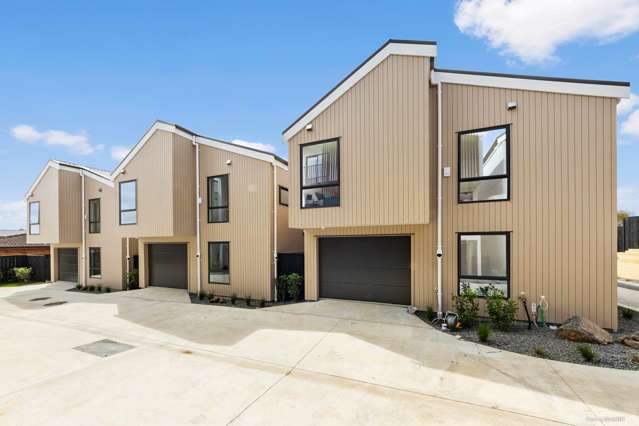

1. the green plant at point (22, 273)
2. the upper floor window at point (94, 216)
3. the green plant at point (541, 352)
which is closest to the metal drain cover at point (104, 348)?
the green plant at point (541, 352)

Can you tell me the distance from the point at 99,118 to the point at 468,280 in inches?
595

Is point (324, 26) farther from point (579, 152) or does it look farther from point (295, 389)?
point (295, 389)

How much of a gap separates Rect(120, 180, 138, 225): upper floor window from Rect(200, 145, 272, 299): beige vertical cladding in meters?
3.13

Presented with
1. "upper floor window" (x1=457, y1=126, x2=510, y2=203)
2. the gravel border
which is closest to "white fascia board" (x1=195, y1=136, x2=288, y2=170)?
"upper floor window" (x1=457, y1=126, x2=510, y2=203)

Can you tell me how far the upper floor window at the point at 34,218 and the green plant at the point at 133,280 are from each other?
6638mm

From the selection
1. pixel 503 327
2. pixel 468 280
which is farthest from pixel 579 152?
pixel 503 327

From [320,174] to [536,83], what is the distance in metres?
5.34

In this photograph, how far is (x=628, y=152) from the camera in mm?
5887

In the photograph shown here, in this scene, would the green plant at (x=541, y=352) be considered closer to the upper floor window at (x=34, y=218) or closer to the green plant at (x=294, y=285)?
the green plant at (x=294, y=285)

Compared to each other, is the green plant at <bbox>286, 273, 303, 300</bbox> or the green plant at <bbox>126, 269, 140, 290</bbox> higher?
the green plant at <bbox>286, 273, 303, 300</bbox>

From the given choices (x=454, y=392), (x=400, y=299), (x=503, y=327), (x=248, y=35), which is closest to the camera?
(x=454, y=392)

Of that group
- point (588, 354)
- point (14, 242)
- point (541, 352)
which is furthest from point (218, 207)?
point (14, 242)

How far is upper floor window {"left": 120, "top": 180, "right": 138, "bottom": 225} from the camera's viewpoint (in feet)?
35.8

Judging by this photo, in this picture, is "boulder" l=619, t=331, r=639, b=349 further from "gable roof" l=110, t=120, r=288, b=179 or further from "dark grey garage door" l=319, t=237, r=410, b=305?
"gable roof" l=110, t=120, r=288, b=179
